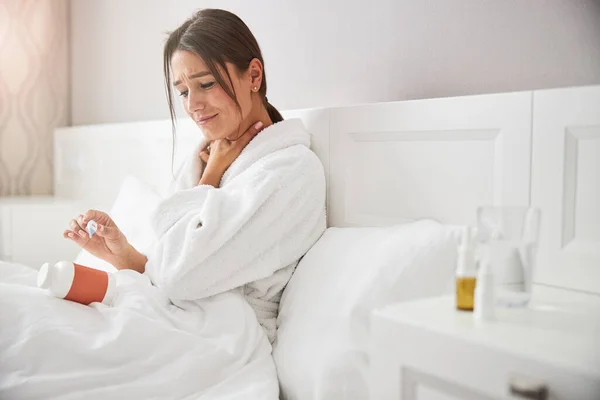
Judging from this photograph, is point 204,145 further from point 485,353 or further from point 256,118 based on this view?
point 485,353

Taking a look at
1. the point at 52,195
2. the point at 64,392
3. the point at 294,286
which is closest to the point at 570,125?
the point at 294,286

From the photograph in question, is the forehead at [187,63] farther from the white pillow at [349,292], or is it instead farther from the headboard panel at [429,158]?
the white pillow at [349,292]

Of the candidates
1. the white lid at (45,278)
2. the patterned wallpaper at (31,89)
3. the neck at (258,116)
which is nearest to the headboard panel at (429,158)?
the neck at (258,116)

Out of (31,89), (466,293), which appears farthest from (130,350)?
(31,89)

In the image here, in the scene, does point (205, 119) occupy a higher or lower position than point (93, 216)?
higher

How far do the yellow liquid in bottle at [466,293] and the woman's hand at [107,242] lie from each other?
761 millimetres

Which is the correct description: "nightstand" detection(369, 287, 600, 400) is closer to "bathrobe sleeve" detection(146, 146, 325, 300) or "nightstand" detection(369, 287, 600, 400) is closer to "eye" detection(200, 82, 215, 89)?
"bathrobe sleeve" detection(146, 146, 325, 300)

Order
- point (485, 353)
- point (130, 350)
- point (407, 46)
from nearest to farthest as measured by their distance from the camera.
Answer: point (485, 353) → point (130, 350) → point (407, 46)

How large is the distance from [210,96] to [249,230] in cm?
34

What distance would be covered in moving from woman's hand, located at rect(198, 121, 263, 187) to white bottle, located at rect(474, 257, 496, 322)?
27.2 inches

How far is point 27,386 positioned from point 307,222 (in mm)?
523

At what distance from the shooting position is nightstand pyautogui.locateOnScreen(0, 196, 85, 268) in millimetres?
2109

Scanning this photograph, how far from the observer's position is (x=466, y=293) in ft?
2.24

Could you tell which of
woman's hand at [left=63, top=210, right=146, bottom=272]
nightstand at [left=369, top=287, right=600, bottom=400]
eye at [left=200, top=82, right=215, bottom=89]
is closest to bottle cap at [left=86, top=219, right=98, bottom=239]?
woman's hand at [left=63, top=210, right=146, bottom=272]
